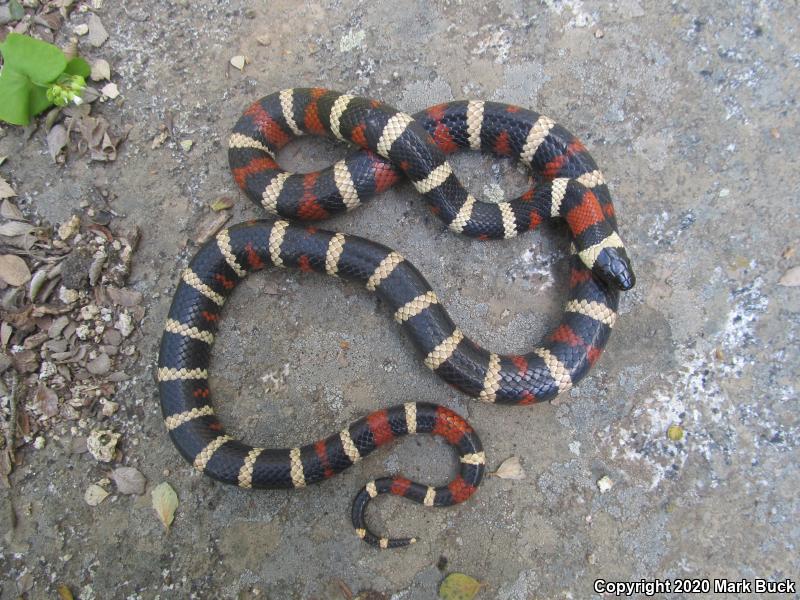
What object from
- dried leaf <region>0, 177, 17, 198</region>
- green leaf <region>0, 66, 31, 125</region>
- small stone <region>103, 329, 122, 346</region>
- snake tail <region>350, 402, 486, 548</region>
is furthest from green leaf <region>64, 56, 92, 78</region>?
snake tail <region>350, 402, 486, 548</region>

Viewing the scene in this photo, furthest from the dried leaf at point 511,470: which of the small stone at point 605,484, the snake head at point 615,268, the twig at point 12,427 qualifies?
the twig at point 12,427

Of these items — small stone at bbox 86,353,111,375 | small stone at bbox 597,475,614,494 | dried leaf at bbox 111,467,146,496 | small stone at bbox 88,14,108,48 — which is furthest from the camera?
small stone at bbox 88,14,108,48

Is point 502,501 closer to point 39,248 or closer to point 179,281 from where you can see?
point 179,281

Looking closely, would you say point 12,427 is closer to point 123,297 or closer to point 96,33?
point 123,297

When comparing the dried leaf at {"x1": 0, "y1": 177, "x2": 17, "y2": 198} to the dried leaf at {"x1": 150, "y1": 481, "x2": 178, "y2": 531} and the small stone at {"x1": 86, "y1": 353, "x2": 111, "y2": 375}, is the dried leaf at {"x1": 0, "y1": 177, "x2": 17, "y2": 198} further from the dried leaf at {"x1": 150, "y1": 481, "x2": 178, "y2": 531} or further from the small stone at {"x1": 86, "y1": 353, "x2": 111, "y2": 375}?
the dried leaf at {"x1": 150, "y1": 481, "x2": 178, "y2": 531}

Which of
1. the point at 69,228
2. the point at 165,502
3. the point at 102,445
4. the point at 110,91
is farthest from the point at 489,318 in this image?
the point at 110,91
